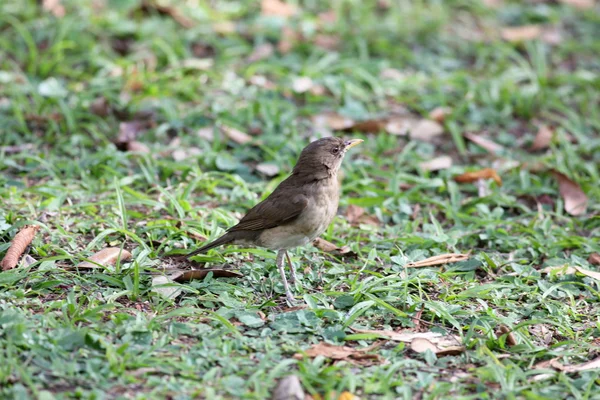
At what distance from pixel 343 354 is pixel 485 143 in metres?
4.43

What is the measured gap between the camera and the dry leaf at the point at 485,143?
8.71m

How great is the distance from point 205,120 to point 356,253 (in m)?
2.82

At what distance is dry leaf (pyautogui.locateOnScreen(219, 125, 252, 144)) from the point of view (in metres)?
8.30

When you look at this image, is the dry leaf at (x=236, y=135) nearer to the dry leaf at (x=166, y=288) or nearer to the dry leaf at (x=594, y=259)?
the dry leaf at (x=166, y=288)

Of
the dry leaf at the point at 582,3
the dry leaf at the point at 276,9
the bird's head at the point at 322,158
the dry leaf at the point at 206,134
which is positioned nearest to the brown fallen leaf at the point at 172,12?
the dry leaf at the point at 276,9

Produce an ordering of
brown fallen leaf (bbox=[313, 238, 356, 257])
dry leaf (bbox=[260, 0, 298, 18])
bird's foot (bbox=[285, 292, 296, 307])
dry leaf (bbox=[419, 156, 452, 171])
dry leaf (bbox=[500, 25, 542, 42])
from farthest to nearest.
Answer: dry leaf (bbox=[500, 25, 542, 42]), dry leaf (bbox=[260, 0, 298, 18]), dry leaf (bbox=[419, 156, 452, 171]), brown fallen leaf (bbox=[313, 238, 356, 257]), bird's foot (bbox=[285, 292, 296, 307])

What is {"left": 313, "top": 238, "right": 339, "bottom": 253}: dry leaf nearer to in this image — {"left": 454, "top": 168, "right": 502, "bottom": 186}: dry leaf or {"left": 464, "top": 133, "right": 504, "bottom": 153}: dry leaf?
{"left": 454, "top": 168, "right": 502, "bottom": 186}: dry leaf

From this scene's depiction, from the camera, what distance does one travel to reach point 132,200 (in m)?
6.89

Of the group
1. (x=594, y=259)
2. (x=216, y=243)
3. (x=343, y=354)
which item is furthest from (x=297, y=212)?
(x=594, y=259)

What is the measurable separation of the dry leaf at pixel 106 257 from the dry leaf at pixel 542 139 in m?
4.71

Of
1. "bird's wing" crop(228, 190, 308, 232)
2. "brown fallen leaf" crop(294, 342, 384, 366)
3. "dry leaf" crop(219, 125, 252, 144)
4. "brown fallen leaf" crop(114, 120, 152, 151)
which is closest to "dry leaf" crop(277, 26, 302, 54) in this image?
"dry leaf" crop(219, 125, 252, 144)

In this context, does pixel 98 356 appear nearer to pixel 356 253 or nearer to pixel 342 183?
pixel 356 253

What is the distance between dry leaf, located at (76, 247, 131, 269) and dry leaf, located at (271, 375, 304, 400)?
6.10 ft

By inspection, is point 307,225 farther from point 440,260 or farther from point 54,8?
point 54,8
